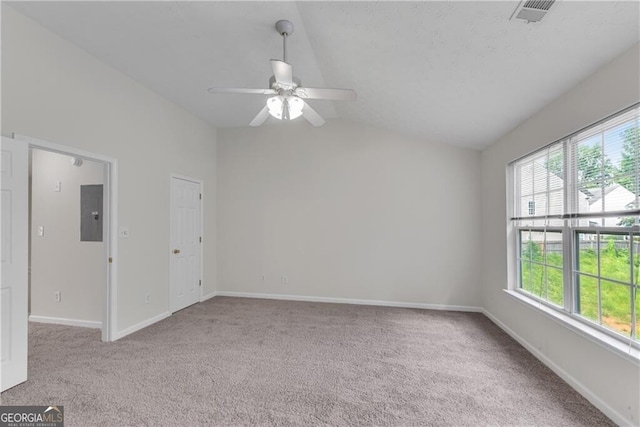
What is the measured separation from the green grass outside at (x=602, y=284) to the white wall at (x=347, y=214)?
5.06 ft

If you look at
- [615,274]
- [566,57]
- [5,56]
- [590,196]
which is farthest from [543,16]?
[5,56]

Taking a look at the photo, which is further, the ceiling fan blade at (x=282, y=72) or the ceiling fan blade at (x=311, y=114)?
the ceiling fan blade at (x=311, y=114)

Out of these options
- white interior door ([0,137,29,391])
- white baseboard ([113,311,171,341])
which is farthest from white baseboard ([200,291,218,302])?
white interior door ([0,137,29,391])

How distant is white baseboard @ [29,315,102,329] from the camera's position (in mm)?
3643

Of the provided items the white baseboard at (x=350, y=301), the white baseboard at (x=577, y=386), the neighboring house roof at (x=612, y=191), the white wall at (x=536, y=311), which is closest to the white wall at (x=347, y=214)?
the white baseboard at (x=350, y=301)

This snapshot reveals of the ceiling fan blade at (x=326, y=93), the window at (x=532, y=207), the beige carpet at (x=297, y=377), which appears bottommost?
the beige carpet at (x=297, y=377)

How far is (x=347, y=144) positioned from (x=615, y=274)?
11.5 ft

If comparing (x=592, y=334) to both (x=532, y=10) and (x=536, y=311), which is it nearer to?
(x=536, y=311)

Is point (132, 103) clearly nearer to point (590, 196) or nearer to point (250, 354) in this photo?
point (250, 354)

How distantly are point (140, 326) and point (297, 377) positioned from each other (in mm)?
2253

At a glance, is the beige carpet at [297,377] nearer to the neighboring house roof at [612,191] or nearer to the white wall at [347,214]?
the white wall at [347,214]

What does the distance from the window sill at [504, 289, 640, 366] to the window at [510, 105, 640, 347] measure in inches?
1.7

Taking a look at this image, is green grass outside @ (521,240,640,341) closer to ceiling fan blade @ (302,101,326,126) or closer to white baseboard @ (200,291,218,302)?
ceiling fan blade @ (302,101,326,126)

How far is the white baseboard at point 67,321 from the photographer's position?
3.64 m
